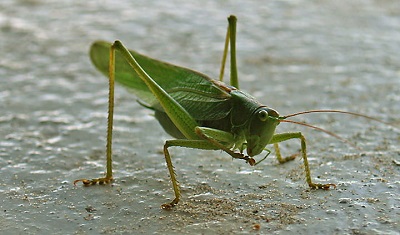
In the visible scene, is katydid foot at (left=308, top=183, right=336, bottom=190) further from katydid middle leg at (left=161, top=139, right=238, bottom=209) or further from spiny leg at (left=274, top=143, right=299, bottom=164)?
katydid middle leg at (left=161, top=139, right=238, bottom=209)

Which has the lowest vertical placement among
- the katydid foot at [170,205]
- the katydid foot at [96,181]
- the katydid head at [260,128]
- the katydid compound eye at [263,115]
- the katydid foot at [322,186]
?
the katydid foot at [96,181]

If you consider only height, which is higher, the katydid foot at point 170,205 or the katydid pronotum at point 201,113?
the katydid pronotum at point 201,113

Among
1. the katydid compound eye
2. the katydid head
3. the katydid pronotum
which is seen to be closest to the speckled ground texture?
the katydid pronotum

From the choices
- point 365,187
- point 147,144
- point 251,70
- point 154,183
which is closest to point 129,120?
point 147,144

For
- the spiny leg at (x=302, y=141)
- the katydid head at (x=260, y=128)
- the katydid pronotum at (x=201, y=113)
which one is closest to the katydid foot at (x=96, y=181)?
the katydid pronotum at (x=201, y=113)

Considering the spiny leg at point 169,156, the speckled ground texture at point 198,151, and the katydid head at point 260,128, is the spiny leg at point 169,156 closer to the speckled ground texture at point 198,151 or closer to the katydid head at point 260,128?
the speckled ground texture at point 198,151

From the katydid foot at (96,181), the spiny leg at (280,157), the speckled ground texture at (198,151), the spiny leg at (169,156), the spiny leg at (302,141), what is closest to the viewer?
the speckled ground texture at (198,151)

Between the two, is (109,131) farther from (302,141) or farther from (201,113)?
(302,141)

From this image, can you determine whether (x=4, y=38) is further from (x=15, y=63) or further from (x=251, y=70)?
(x=251, y=70)
